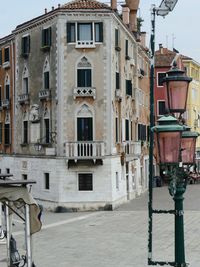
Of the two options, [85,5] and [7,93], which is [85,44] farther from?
[7,93]

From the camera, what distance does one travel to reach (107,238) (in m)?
23.8

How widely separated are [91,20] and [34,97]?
685 cm

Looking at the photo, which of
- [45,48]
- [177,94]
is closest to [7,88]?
[45,48]

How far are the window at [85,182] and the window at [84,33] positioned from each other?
27.3ft

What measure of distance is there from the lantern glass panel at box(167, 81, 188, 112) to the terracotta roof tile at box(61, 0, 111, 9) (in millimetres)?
25558

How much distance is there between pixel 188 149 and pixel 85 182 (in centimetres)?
2468

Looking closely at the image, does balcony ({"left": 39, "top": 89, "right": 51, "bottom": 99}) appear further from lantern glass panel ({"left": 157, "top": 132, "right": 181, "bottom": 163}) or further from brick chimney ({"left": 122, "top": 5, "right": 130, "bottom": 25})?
lantern glass panel ({"left": 157, "top": 132, "right": 181, "bottom": 163})

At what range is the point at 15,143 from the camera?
1571 inches

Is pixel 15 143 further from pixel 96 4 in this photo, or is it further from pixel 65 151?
pixel 96 4

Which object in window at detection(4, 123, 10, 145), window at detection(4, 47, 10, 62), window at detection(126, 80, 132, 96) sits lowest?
window at detection(4, 123, 10, 145)

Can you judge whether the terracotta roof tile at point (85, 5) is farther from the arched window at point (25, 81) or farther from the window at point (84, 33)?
the arched window at point (25, 81)

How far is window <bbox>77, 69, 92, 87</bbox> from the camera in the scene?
3456cm

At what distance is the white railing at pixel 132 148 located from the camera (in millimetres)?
39344

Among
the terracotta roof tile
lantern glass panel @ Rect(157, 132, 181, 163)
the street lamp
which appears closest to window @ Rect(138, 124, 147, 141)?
the terracotta roof tile
